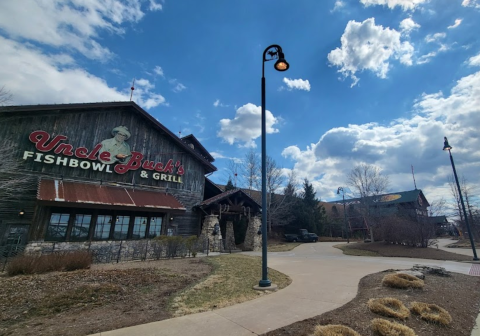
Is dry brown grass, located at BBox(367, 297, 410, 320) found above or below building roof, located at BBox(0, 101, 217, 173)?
below

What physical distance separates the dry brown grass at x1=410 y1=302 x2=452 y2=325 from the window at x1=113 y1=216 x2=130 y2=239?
16.8 m

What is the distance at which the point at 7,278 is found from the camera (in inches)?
305

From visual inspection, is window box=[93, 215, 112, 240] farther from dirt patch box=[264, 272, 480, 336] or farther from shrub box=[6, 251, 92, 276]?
dirt patch box=[264, 272, 480, 336]

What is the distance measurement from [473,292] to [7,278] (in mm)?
14305

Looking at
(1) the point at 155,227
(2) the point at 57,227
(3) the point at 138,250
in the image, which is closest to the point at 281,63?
(3) the point at 138,250

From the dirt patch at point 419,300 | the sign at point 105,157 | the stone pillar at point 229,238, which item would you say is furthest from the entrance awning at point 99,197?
the dirt patch at point 419,300

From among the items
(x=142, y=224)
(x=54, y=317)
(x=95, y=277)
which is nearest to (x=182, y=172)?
(x=142, y=224)

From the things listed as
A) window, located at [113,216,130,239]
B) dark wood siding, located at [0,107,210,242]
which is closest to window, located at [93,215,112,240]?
window, located at [113,216,130,239]

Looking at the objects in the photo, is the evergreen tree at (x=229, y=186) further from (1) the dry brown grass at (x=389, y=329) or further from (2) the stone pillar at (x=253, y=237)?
(1) the dry brown grass at (x=389, y=329)

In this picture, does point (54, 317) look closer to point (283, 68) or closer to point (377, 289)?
point (377, 289)

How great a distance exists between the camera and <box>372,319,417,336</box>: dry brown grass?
397cm

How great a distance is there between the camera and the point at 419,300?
6.02m

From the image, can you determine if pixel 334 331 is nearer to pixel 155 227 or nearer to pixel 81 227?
pixel 81 227

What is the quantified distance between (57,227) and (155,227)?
19.8ft
